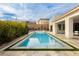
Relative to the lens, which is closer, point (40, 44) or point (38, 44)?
point (38, 44)

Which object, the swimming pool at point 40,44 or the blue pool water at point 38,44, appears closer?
the swimming pool at point 40,44

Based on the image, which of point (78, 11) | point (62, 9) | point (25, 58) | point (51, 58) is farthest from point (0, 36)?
point (62, 9)

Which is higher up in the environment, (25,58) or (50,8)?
(50,8)

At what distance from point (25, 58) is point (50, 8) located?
8.05 m

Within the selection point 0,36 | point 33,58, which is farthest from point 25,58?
point 0,36

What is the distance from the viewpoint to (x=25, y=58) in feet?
22.9

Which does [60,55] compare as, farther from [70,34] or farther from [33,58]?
[70,34]

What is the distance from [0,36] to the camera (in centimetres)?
982

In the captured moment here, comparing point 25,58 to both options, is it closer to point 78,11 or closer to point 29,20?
point 78,11

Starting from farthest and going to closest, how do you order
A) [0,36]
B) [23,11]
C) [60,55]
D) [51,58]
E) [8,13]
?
[8,13]
[23,11]
[0,36]
[60,55]
[51,58]

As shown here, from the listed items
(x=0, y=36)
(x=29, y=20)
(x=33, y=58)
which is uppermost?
(x=29, y=20)

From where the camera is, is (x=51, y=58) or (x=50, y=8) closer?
(x=51, y=58)

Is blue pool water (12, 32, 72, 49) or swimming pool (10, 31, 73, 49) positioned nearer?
swimming pool (10, 31, 73, 49)

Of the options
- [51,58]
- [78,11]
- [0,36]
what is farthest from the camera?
[78,11]
